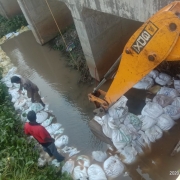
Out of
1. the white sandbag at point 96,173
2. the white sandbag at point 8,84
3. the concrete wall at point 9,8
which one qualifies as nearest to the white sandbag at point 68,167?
the white sandbag at point 96,173

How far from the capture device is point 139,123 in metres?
5.13

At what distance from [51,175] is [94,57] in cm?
351

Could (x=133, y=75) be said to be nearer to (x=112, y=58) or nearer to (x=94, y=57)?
(x=94, y=57)

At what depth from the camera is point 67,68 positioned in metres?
8.30

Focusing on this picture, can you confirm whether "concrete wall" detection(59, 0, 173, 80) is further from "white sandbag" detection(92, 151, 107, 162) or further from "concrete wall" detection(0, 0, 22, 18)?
"concrete wall" detection(0, 0, 22, 18)

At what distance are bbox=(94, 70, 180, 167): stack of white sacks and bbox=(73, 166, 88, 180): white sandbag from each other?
86 cm

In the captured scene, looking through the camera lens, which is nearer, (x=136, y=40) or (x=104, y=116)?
(x=136, y=40)

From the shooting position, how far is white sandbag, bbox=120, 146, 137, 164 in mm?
4988

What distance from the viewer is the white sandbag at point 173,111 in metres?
5.23

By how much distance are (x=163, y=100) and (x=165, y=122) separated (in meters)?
0.55

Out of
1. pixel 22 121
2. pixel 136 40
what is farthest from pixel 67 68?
pixel 136 40

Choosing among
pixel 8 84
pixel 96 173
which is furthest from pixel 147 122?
pixel 8 84

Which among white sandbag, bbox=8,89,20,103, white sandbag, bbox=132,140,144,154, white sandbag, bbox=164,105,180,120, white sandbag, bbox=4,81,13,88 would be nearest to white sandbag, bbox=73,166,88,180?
white sandbag, bbox=132,140,144,154

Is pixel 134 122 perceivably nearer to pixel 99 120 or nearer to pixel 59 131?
pixel 99 120
